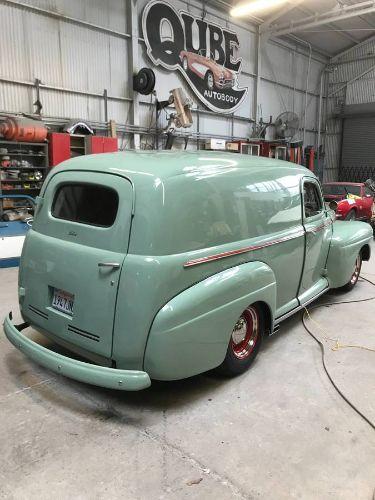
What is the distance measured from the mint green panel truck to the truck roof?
12 millimetres

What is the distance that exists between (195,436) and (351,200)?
380 inches

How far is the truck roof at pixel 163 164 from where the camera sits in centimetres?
277

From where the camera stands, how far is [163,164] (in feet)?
9.43

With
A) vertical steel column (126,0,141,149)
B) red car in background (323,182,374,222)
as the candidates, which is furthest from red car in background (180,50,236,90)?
red car in background (323,182,374,222)

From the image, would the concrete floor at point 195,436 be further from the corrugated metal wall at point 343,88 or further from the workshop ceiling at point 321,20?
the corrugated metal wall at point 343,88

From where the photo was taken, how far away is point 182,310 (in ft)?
8.60

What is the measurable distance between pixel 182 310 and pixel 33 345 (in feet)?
3.84

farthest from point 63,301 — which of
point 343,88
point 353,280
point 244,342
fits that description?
point 343,88

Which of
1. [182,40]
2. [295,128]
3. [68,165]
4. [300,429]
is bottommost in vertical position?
[300,429]

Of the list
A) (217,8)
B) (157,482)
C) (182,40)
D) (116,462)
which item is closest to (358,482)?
(157,482)

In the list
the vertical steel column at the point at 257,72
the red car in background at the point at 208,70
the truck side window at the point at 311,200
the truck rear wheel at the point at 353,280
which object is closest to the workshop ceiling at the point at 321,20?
the vertical steel column at the point at 257,72

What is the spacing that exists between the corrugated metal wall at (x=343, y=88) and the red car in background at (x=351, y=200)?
8.74 metres

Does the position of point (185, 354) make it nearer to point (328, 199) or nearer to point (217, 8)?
point (328, 199)

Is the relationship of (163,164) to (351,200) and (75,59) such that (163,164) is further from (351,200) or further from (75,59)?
(351,200)
